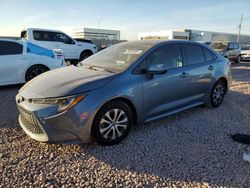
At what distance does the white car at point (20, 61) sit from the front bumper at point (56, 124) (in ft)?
13.7

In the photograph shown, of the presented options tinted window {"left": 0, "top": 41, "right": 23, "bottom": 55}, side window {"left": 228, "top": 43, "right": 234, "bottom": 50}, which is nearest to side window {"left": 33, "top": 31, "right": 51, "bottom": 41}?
tinted window {"left": 0, "top": 41, "right": 23, "bottom": 55}

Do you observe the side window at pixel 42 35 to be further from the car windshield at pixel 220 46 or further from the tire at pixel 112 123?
the car windshield at pixel 220 46

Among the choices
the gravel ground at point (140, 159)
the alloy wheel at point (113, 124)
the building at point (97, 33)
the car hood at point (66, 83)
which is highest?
the building at point (97, 33)

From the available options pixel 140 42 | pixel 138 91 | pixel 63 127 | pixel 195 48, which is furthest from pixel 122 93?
pixel 195 48

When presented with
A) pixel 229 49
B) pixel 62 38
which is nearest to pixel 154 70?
pixel 62 38

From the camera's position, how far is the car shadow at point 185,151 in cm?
295

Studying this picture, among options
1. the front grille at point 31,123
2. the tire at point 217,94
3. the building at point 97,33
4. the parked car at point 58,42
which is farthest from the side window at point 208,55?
the building at point 97,33

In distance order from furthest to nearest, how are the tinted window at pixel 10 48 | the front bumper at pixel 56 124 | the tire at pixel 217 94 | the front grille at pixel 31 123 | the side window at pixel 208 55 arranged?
the tinted window at pixel 10 48 → the tire at pixel 217 94 → the side window at pixel 208 55 → the front grille at pixel 31 123 → the front bumper at pixel 56 124

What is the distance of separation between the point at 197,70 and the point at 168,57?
791mm

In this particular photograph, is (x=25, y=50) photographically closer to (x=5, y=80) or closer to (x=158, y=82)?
(x=5, y=80)

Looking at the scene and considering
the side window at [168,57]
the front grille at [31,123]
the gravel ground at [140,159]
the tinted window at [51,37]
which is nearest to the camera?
the gravel ground at [140,159]

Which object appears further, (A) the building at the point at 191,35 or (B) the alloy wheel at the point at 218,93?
(A) the building at the point at 191,35

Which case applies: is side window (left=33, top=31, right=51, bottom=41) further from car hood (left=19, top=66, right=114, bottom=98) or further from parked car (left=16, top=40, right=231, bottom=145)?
car hood (left=19, top=66, right=114, bottom=98)

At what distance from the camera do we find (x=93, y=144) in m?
3.61
